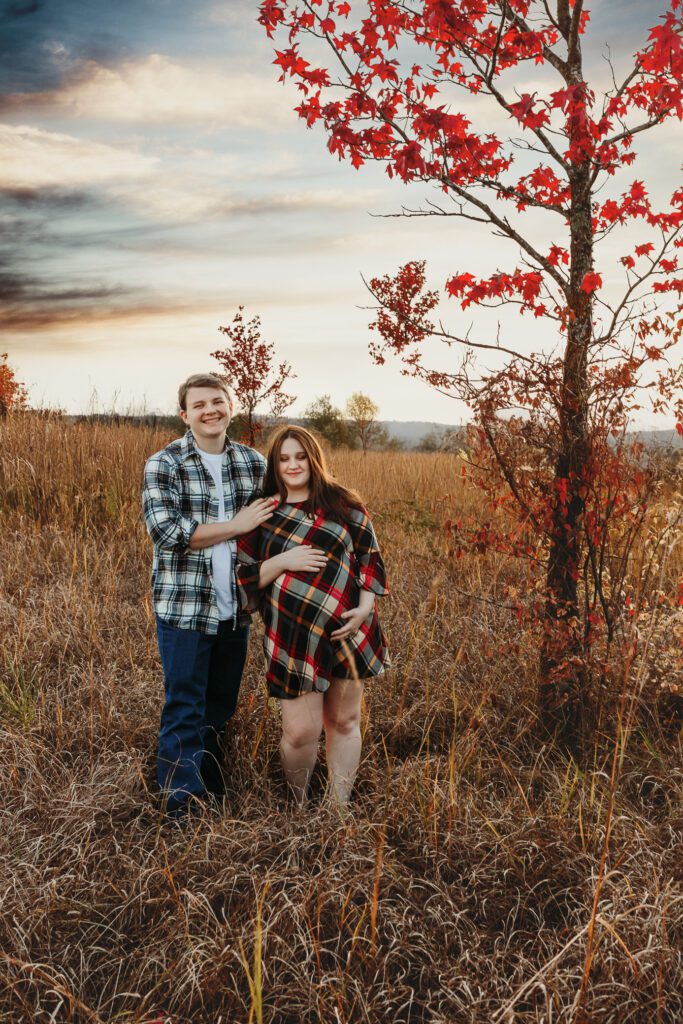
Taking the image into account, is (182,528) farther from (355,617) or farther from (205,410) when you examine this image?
(355,617)

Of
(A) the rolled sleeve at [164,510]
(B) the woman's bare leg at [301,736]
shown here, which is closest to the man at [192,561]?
(A) the rolled sleeve at [164,510]

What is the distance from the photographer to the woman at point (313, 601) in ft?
9.59

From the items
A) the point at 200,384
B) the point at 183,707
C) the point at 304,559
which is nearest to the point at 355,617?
the point at 304,559

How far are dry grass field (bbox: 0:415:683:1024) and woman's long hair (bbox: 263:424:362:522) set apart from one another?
3.40ft

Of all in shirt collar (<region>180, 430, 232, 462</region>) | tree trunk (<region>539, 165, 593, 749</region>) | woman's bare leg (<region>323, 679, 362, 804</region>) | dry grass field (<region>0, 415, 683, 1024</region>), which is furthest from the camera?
tree trunk (<region>539, 165, 593, 749</region>)

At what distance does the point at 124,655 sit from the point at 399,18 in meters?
3.83

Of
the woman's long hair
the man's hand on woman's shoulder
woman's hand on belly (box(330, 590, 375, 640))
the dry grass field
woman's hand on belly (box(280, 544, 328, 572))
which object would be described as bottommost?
the dry grass field

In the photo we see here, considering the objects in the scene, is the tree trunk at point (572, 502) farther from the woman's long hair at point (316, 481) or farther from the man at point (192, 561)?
the man at point (192, 561)

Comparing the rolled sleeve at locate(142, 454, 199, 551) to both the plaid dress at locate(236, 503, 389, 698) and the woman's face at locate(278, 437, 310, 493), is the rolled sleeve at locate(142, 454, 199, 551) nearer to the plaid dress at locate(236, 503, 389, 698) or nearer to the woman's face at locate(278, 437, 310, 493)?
the plaid dress at locate(236, 503, 389, 698)

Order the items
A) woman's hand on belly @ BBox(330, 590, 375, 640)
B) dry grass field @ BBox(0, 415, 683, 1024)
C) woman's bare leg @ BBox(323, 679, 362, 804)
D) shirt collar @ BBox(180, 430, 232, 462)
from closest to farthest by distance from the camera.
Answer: dry grass field @ BBox(0, 415, 683, 1024) < woman's hand on belly @ BBox(330, 590, 375, 640) < woman's bare leg @ BBox(323, 679, 362, 804) < shirt collar @ BBox(180, 430, 232, 462)

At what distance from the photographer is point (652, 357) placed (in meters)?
3.27

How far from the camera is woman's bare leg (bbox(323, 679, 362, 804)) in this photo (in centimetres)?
301

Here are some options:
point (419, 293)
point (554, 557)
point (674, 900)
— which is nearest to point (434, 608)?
point (554, 557)

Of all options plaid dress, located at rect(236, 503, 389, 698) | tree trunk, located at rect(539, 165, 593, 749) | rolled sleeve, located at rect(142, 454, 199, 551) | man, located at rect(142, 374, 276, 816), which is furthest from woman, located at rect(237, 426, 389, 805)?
tree trunk, located at rect(539, 165, 593, 749)
